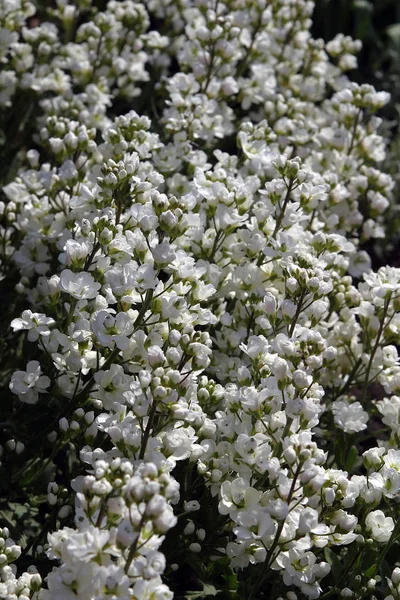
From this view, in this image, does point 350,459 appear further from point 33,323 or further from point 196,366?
point 33,323

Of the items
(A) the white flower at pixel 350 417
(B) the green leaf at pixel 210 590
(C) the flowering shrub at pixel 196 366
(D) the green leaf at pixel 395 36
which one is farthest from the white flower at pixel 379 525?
(D) the green leaf at pixel 395 36

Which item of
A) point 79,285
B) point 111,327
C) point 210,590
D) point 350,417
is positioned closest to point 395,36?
point 350,417

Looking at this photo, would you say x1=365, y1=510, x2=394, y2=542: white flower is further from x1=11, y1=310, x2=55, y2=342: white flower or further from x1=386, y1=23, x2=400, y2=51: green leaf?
x1=386, y1=23, x2=400, y2=51: green leaf

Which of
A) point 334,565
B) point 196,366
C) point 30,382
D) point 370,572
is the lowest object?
point 334,565

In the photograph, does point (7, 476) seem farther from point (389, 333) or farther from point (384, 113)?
point (384, 113)

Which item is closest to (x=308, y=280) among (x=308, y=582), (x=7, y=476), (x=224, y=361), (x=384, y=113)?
(x=224, y=361)

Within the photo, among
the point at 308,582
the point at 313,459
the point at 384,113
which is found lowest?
the point at 384,113

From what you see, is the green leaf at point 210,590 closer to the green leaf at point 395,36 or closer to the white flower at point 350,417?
the white flower at point 350,417

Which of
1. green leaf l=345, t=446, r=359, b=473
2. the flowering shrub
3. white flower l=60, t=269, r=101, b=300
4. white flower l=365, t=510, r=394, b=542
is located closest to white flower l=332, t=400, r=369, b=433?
the flowering shrub
